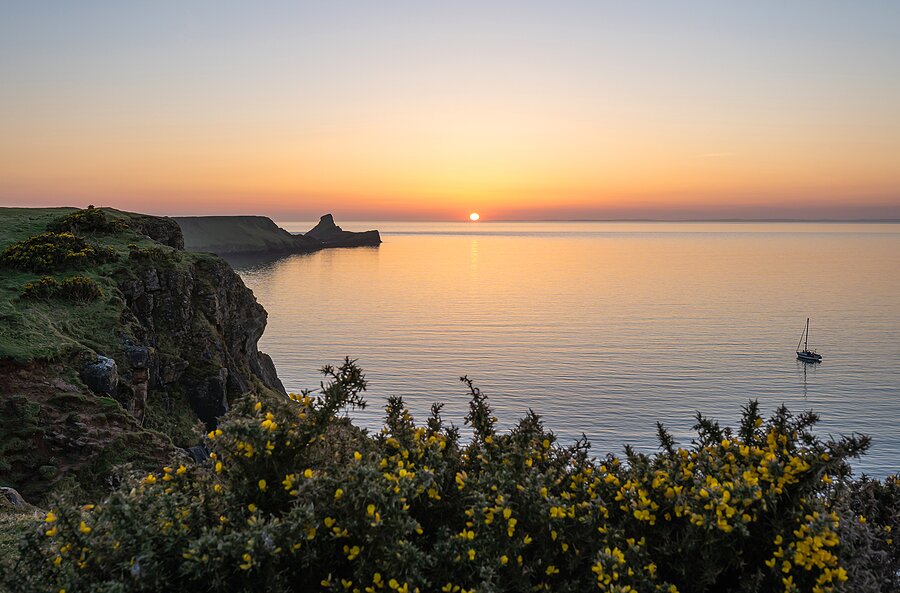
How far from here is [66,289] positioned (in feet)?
98.5

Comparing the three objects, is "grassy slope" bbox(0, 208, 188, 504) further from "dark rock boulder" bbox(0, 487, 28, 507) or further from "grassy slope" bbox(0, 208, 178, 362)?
"dark rock boulder" bbox(0, 487, 28, 507)

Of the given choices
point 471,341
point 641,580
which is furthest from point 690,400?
point 641,580

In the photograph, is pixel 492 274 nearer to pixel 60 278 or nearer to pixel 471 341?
pixel 471 341

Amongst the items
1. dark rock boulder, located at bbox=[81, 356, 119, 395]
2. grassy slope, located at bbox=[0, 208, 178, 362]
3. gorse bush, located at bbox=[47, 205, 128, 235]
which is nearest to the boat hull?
grassy slope, located at bbox=[0, 208, 178, 362]

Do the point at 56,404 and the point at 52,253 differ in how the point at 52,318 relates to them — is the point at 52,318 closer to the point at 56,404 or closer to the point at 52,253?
the point at 56,404

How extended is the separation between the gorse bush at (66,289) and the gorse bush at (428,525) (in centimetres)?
2671

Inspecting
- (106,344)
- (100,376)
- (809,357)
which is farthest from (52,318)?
(809,357)

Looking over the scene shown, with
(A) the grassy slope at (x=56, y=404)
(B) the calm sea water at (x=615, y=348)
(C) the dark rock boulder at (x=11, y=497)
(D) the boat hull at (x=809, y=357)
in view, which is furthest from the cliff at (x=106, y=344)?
(D) the boat hull at (x=809, y=357)

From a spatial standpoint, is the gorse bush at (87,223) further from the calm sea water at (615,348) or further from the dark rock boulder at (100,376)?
the calm sea water at (615,348)

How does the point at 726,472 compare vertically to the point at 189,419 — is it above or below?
above

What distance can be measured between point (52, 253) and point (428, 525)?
110 ft

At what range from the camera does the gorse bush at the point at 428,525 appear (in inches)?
247

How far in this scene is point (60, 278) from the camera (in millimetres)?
31266

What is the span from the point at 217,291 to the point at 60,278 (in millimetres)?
10851
